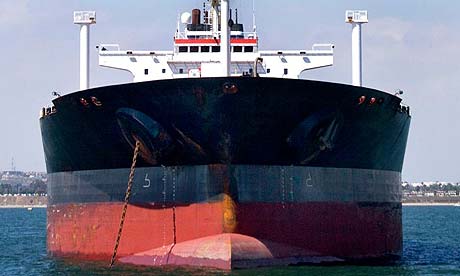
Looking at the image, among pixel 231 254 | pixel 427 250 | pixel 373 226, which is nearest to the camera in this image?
pixel 231 254

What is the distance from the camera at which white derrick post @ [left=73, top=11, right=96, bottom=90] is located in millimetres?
25234

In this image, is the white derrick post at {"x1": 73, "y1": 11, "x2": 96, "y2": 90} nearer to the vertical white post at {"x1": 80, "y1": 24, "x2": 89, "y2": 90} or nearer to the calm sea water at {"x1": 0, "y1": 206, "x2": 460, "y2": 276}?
the vertical white post at {"x1": 80, "y1": 24, "x2": 89, "y2": 90}

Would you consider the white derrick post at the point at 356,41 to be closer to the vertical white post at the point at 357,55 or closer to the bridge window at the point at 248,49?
the vertical white post at the point at 357,55

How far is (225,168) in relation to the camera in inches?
787

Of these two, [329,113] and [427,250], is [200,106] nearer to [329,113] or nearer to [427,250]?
[329,113]

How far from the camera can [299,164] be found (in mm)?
20672

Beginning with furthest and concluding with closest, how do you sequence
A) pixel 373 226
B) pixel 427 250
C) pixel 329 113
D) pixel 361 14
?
pixel 427 250 → pixel 361 14 → pixel 373 226 → pixel 329 113

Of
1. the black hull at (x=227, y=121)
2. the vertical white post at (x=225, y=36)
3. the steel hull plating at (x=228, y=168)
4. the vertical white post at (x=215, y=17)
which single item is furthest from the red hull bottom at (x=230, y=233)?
the vertical white post at (x=215, y=17)

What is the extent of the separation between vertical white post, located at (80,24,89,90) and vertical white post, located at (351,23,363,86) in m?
7.10

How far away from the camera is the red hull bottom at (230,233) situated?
65.1 feet

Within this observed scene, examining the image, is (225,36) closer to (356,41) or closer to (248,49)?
(248,49)

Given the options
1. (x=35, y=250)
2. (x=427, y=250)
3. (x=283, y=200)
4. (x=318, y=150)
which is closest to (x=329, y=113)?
(x=318, y=150)

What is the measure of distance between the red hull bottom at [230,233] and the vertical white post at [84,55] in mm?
3952

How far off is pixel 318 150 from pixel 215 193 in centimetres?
251
